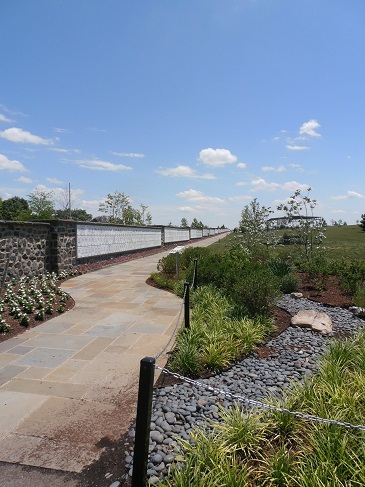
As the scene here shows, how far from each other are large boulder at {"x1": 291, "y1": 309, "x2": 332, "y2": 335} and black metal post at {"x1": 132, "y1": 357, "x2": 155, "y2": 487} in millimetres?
3938

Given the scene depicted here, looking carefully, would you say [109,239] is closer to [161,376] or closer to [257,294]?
[257,294]

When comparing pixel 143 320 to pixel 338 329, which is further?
pixel 143 320

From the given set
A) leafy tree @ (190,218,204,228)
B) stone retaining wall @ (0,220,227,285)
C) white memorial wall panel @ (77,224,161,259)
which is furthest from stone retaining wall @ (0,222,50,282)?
leafy tree @ (190,218,204,228)

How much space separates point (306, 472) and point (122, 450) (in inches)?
51.0

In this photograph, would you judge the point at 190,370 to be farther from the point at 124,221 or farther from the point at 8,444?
the point at 124,221

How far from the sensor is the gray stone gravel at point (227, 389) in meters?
2.48

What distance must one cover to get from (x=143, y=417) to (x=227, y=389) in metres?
1.72

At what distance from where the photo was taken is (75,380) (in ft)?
12.0

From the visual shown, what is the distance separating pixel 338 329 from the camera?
535 centimetres

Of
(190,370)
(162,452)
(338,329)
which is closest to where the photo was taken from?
(162,452)

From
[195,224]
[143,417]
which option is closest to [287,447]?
[143,417]

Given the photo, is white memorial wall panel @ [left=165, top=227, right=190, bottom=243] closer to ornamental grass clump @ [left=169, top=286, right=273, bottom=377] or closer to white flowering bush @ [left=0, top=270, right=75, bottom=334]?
white flowering bush @ [left=0, top=270, right=75, bottom=334]

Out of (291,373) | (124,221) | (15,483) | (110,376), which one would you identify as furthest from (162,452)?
(124,221)

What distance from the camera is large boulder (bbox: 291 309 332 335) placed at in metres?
5.17
